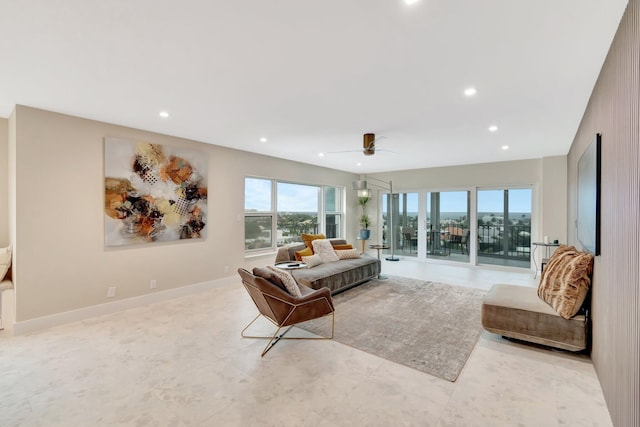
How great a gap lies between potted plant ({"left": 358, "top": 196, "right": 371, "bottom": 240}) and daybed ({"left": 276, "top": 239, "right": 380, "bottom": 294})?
2.62 metres

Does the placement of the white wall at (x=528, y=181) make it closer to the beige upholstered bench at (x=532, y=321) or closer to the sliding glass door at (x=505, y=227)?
the sliding glass door at (x=505, y=227)

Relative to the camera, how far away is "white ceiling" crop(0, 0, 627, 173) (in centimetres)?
171

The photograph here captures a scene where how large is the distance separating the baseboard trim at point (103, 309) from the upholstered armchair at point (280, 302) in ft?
7.02

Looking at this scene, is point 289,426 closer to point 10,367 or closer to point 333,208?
point 10,367

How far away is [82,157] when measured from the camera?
3594 mm

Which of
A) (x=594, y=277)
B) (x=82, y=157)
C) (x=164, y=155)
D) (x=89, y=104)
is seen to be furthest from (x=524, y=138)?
(x=82, y=157)

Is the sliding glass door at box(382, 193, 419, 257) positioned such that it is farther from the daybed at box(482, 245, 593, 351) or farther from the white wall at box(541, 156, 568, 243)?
the daybed at box(482, 245, 593, 351)

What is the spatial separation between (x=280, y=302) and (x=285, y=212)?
12.6 feet

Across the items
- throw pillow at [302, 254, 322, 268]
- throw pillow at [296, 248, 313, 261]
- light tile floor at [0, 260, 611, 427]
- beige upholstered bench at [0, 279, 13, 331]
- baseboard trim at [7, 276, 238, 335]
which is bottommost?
light tile floor at [0, 260, 611, 427]

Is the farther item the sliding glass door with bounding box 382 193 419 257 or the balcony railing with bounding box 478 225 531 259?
the sliding glass door with bounding box 382 193 419 257

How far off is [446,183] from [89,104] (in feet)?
23.9

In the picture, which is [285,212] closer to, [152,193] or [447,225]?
[152,193]

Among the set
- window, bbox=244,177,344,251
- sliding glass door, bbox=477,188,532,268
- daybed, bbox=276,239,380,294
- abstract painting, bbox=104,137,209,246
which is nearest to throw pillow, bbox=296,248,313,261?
daybed, bbox=276,239,380,294

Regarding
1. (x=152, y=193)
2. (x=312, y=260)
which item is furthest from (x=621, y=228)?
(x=152, y=193)
